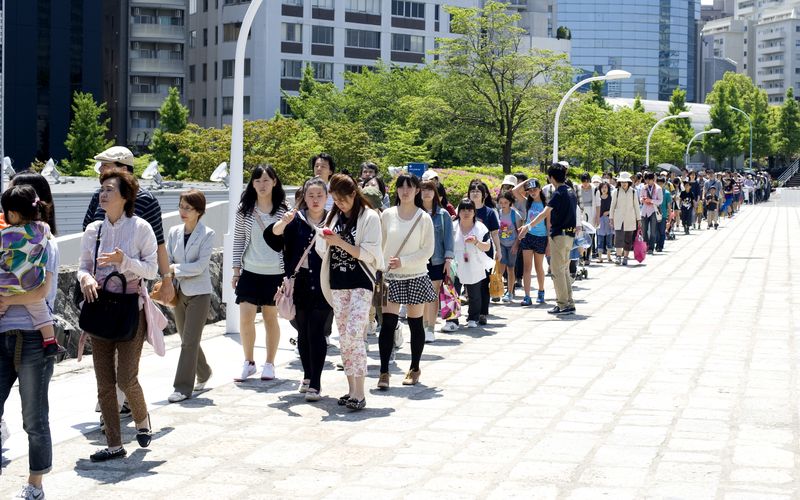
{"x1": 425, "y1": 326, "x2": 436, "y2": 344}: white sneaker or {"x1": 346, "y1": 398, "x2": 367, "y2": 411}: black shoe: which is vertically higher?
{"x1": 425, "y1": 326, "x2": 436, "y2": 344}: white sneaker

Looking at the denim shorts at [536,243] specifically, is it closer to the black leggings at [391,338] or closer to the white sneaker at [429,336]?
the white sneaker at [429,336]

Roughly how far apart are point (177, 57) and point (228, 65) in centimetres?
444

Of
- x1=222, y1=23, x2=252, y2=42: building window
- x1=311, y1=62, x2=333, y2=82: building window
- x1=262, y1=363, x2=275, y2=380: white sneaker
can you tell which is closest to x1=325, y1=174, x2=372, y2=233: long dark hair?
x1=262, y1=363, x2=275, y2=380: white sneaker

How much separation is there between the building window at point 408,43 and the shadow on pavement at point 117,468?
79650 millimetres

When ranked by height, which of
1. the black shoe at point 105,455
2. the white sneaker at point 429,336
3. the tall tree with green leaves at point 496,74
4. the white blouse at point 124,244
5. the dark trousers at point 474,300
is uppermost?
the tall tree with green leaves at point 496,74

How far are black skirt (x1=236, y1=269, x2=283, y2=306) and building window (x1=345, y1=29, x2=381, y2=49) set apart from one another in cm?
7417

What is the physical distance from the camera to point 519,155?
52.6 metres

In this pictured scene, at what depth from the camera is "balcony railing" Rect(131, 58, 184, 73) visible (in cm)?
7975

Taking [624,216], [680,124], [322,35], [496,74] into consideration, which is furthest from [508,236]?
[680,124]

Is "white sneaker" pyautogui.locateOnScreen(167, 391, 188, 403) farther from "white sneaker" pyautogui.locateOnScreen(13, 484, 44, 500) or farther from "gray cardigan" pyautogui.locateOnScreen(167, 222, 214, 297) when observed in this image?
"white sneaker" pyautogui.locateOnScreen(13, 484, 44, 500)

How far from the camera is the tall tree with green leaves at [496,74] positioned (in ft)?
165

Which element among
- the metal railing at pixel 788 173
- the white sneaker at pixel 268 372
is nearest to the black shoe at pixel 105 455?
the white sneaker at pixel 268 372

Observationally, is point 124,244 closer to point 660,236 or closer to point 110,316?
point 110,316

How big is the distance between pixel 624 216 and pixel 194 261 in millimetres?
15803
